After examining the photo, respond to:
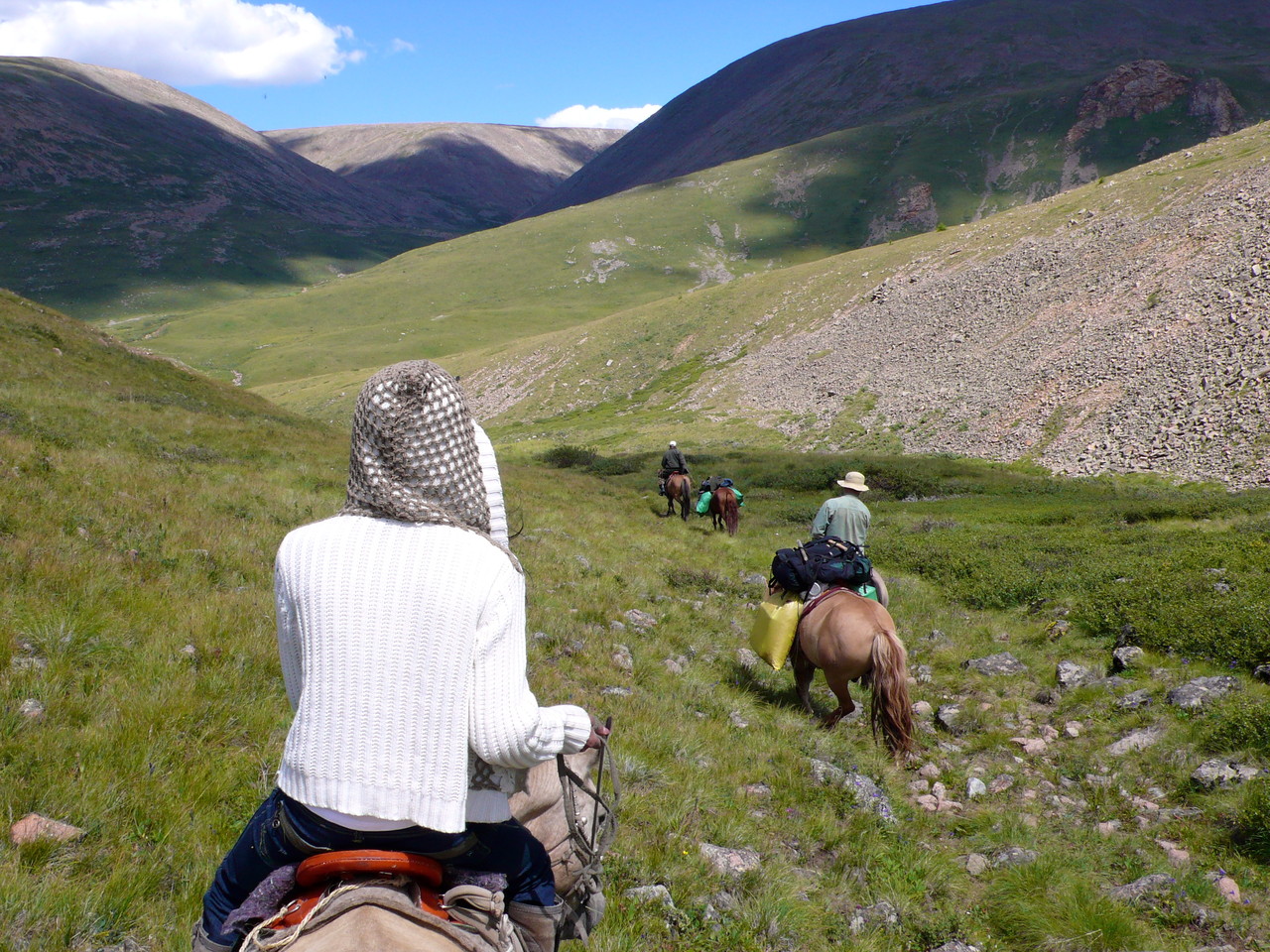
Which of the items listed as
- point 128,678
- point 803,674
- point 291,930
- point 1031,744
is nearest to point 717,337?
point 803,674

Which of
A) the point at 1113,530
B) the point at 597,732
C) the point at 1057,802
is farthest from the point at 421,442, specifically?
the point at 1113,530

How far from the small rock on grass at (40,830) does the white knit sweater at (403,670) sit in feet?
7.40

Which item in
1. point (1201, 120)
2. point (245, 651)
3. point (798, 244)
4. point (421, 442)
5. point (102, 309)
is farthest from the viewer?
point (102, 309)

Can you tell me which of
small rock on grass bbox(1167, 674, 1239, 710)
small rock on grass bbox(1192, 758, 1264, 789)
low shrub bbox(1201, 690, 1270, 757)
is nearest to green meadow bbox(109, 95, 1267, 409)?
small rock on grass bbox(1167, 674, 1239, 710)

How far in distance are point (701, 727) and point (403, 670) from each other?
5841mm

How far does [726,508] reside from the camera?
2239 cm

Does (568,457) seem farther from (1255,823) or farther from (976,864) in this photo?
(1255,823)

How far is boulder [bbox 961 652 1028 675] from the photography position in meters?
10.7

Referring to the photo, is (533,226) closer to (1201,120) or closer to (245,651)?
(1201,120)

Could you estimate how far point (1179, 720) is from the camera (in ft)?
27.6

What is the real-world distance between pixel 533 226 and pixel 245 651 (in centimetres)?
18361

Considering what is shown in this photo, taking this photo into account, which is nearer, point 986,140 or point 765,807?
point 765,807

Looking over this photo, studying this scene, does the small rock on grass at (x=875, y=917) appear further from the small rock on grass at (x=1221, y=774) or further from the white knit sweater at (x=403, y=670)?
the small rock on grass at (x=1221, y=774)

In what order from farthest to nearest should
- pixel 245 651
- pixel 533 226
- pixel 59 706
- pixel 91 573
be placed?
pixel 533 226, pixel 91 573, pixel 245 651, pixel 59 706
